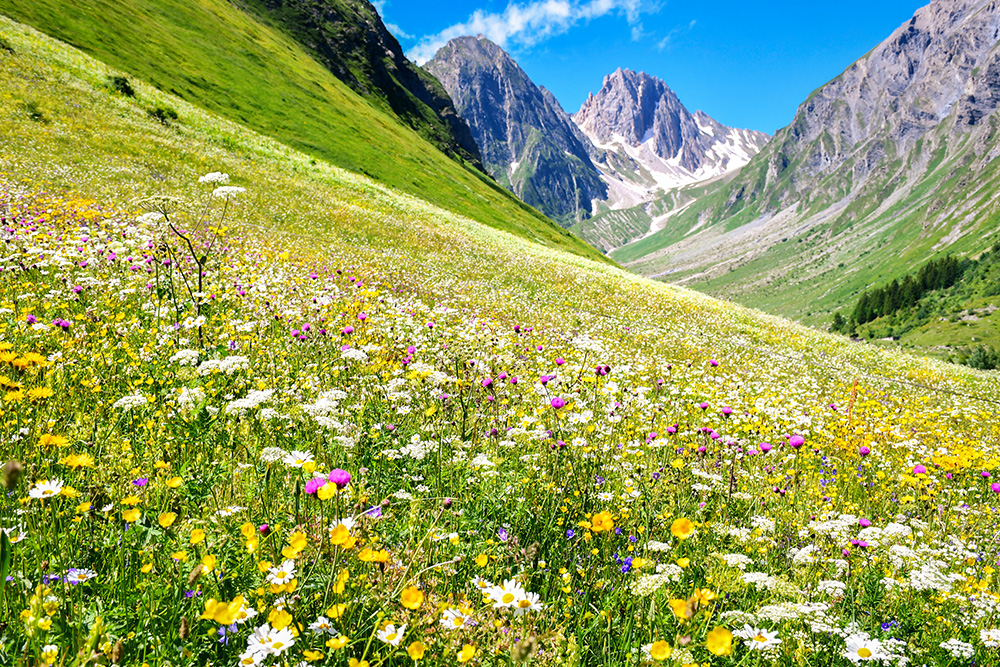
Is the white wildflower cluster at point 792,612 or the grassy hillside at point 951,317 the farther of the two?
the grassy hillside at point 951,317

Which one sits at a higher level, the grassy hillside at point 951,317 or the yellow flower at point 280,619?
the grassy hillside at point 951,317

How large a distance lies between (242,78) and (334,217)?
195 feet

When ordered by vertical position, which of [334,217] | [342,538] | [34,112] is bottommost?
[342,538]

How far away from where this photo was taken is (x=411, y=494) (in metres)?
3.82

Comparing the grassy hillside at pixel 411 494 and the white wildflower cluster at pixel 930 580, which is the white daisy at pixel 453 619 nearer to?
the grassy hillside at pixel 411 494

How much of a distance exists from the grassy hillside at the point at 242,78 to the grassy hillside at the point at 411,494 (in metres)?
54.4

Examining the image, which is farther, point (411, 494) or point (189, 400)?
point (189, 400)

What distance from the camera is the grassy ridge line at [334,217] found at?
1802cm

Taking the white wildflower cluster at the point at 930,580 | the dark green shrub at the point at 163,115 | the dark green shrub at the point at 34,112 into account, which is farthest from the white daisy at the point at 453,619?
the dark green shrub at the point at 163,115

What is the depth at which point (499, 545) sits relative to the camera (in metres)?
3.54

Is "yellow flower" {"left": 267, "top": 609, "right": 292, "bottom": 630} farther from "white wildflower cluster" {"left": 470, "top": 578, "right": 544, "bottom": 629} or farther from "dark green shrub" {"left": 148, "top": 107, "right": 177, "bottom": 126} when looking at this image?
"dark green shrub" {"left": 148, "top": 107, "right": 177, "bottom": 126}

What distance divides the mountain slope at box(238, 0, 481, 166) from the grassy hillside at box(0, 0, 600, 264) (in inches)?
1468

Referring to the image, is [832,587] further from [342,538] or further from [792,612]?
[342,538]

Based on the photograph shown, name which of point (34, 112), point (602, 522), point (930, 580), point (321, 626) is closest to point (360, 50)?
point (34, 112)
